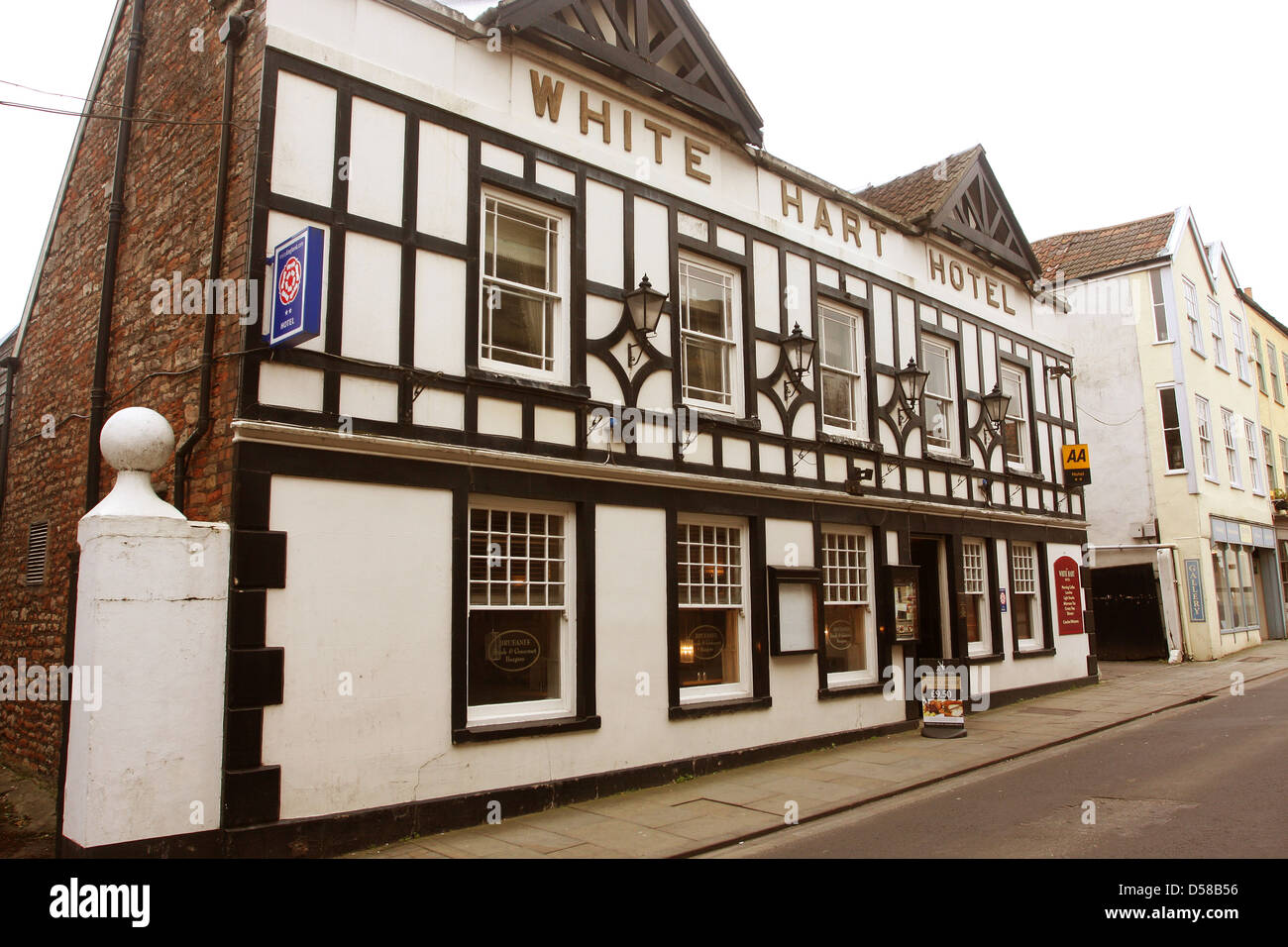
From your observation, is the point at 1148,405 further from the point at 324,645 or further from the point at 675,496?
the point at 324,645

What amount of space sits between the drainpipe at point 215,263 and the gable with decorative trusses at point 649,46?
247 cm

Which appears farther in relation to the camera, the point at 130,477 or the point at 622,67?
the point at 622,67

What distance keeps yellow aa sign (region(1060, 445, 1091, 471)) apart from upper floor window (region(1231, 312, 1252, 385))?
44.6 feet

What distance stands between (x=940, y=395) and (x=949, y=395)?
378mm

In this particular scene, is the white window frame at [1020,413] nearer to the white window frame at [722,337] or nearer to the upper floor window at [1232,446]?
the white window frame at [722,337]

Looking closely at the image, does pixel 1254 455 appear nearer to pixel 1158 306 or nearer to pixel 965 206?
pixel 1158 306

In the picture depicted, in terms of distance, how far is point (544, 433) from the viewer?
9273 mm

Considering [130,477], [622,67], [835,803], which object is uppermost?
[622,67]

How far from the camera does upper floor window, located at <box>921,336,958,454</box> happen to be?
15.1m

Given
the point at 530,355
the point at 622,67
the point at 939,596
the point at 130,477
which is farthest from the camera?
the point at 939,596

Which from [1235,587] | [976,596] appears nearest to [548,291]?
[976,596]

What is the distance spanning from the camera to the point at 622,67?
10398mm

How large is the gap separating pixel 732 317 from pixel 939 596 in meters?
6.32
